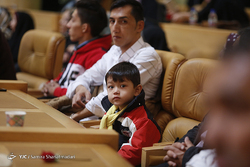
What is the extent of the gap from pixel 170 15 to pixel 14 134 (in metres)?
4.65

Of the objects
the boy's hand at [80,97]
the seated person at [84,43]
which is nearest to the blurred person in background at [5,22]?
the seated person at [84,43]

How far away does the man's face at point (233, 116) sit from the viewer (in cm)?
93

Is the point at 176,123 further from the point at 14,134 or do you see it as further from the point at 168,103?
the point at 14,134

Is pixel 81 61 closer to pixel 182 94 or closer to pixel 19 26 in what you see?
pixel 182 94

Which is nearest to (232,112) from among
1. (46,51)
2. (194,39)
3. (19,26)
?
(46,51)

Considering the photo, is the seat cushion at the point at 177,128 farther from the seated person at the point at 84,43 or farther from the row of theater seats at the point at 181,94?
the seated person at the point at 84,43

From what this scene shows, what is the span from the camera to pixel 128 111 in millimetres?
1742

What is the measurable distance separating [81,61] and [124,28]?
2.02ft

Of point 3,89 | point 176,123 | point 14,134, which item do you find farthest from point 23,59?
point 14,134

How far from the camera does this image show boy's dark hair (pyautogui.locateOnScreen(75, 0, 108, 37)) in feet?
9.20

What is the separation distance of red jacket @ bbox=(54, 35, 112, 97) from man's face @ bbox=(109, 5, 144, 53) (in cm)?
45

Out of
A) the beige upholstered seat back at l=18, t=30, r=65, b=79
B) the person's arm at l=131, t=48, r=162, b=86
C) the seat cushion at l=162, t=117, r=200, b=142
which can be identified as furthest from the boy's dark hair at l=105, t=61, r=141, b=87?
the beige upholstered seat back at l=18, t=30, r=65, b=79

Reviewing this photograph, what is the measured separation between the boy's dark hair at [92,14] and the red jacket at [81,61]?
145mm

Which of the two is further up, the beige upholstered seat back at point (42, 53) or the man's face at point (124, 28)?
the man's face at point (124, 28)
